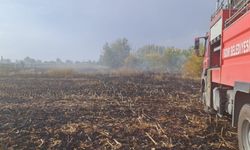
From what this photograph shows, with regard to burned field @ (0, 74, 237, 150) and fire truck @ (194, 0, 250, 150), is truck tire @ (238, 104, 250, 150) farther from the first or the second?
burned field @ (0, 74, 237, 150)

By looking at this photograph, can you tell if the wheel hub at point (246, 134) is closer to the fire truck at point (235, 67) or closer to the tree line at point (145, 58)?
the fire truck at point (235, 67)

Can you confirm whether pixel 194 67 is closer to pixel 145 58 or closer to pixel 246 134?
pixel 246 134

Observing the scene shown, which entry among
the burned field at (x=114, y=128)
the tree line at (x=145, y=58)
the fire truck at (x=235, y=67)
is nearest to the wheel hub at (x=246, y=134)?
the fire truck at (x=235, y=67)

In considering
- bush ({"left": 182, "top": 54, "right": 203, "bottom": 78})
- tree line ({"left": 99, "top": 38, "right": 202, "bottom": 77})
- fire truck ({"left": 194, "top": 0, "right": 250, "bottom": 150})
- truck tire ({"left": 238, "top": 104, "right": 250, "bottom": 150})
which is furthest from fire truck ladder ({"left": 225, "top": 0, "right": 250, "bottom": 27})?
tree line ({"left": 99, "top": 38, "right": 202, "bottom": 77})

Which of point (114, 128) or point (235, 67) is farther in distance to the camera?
point (114, 128)

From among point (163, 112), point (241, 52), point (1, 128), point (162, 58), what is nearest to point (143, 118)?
point (163, 112)

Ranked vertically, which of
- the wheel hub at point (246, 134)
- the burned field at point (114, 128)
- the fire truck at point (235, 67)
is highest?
the fire truck at point (235, 67)

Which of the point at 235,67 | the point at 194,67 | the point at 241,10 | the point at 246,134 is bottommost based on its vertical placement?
the point at 246,134

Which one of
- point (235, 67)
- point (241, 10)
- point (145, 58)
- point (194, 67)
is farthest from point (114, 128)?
point (145, 58)

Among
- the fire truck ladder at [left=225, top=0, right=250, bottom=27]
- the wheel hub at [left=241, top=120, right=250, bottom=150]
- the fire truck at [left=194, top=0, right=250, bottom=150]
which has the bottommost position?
the wheel hub at [left=241, top=120, right=250, bottom=150]

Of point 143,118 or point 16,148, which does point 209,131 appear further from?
point 16,148

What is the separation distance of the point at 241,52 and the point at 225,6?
2683 mm

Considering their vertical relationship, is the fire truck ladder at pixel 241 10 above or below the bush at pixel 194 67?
above

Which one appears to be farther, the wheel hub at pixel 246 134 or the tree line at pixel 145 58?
the tree line at pixel 145 58
